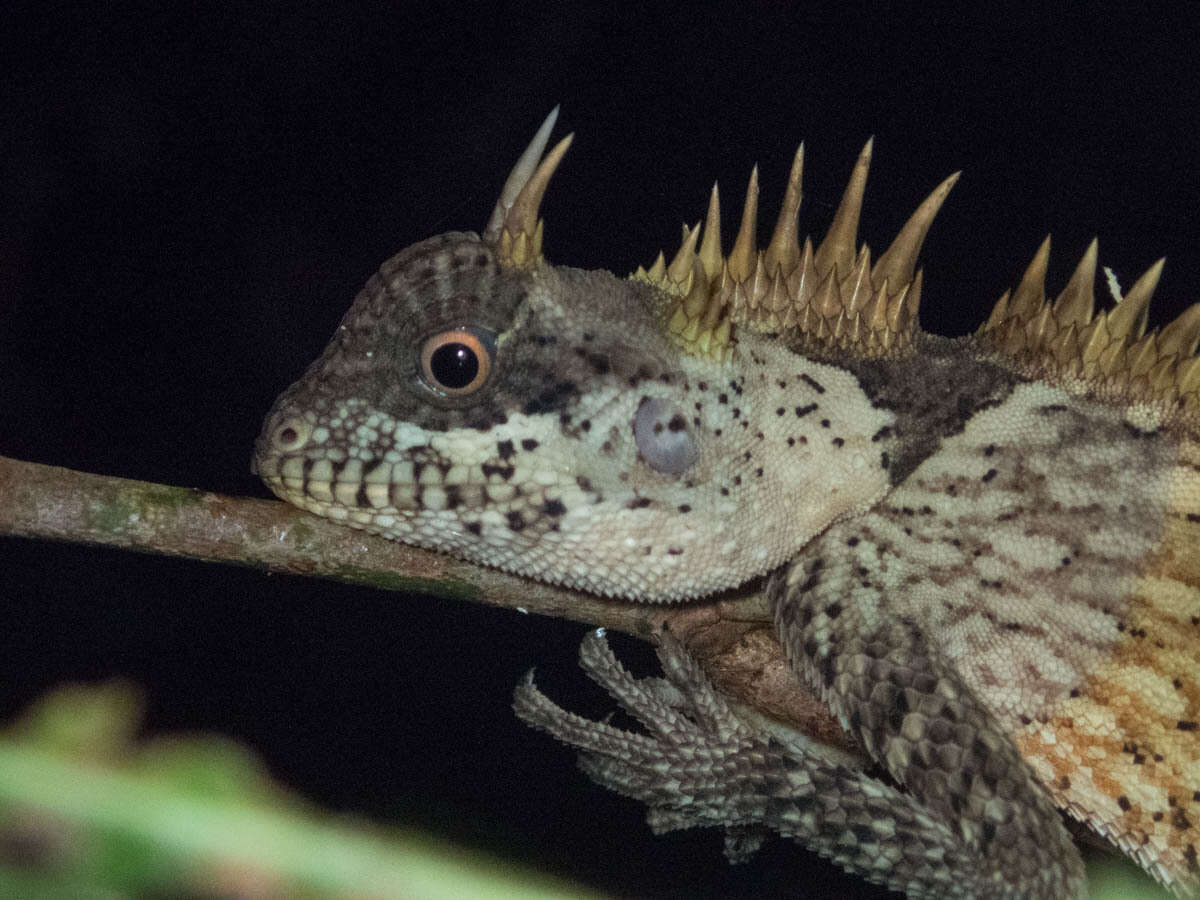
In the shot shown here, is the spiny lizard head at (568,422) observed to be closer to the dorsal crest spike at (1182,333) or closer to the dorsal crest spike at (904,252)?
the dorsal crest spike at (904,252)

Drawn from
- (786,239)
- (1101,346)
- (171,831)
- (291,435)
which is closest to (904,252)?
(786,239)

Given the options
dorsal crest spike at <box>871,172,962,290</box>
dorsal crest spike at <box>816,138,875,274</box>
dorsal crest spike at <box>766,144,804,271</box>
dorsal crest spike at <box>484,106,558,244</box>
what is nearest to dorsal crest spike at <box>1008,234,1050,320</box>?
dorsal crest spike at <box>871,172,962,290</box>

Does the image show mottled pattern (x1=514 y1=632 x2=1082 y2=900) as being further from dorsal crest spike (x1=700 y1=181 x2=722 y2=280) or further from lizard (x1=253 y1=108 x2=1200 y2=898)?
dorsal crest spike (x1=700 y1=181 x2=722 y2=280)

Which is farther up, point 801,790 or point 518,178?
point 518,178

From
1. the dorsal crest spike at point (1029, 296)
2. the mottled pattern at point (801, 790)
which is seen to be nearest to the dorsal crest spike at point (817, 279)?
the dorsal crest spike at point (1029, 296)

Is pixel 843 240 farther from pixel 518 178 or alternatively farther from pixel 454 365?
pixel 454 365
